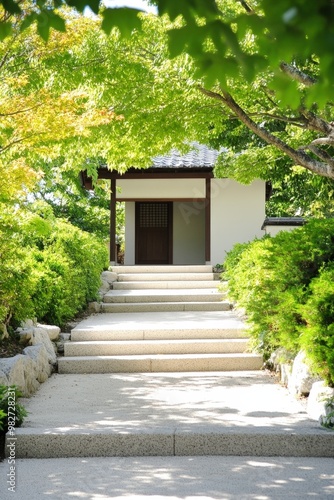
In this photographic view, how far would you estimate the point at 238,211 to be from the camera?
19.0 metres

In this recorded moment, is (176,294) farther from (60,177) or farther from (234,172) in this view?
(60,177)

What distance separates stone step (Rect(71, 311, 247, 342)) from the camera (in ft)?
31.8

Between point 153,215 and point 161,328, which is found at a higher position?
point 153,215

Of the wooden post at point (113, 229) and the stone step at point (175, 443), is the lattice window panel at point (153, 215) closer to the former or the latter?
the wooden post at point (113, 229)

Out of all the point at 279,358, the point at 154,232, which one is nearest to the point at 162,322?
the point at 279,358

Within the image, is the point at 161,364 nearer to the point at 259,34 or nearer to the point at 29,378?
the point at 29,378

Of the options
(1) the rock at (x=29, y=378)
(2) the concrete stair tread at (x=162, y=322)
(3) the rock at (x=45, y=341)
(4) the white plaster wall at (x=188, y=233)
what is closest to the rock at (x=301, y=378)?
(2) the concrete stair tread at (x=162, y=322)

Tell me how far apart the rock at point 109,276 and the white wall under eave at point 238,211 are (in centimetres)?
453

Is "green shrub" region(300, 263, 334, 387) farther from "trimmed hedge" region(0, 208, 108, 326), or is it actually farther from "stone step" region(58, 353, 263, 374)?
"trimmed hedge" region(0, 208, 108, 326)

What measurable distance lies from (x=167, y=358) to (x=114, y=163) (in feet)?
10.2

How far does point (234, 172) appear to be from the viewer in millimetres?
12469

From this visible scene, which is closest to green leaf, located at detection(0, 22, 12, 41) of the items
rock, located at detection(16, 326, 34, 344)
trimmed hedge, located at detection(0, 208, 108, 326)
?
trimmed hedge, located at detection(0, 208, 108, 326)

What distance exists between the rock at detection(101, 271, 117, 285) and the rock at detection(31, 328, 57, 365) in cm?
591

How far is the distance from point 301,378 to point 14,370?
310cm
